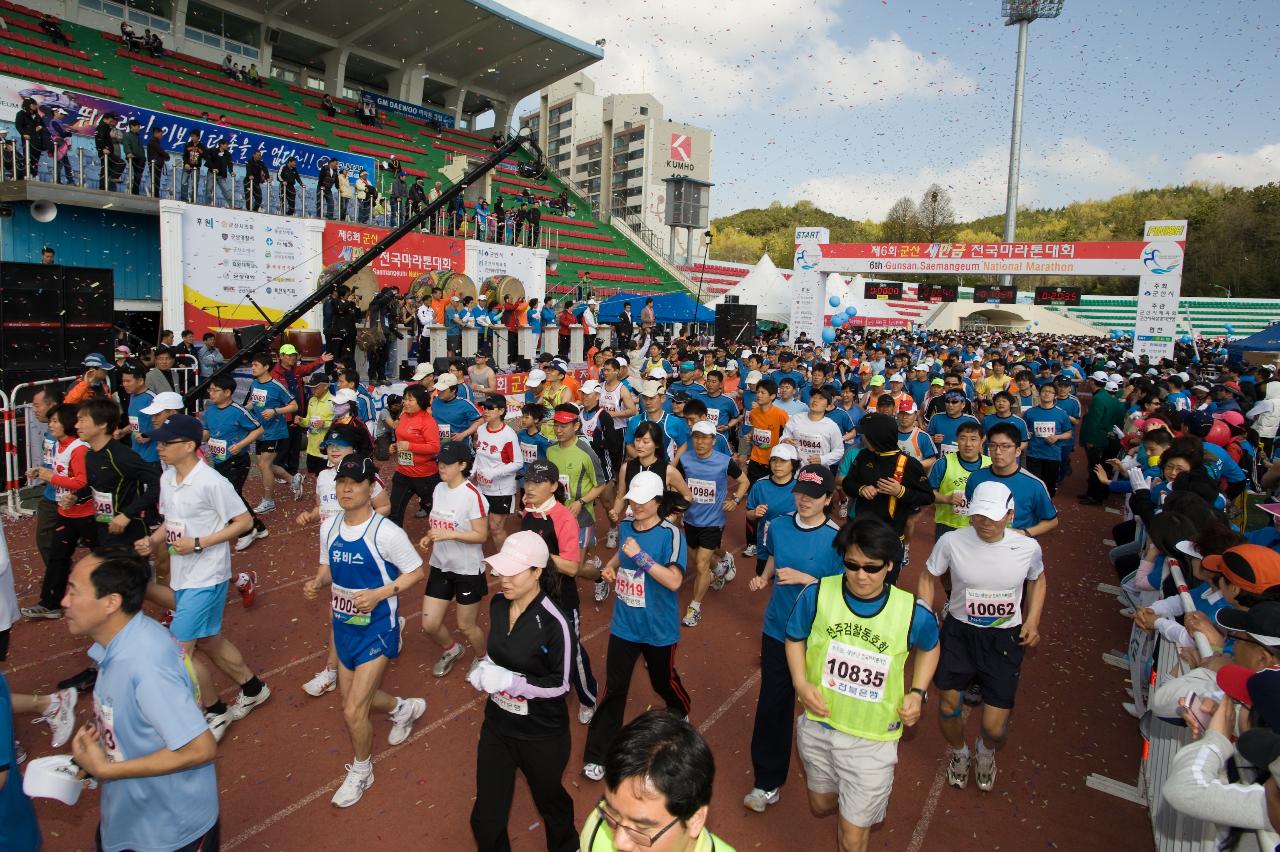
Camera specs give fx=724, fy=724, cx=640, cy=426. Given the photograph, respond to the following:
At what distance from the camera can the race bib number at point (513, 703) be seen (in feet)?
10.1

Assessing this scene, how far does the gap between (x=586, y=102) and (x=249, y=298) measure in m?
69.0

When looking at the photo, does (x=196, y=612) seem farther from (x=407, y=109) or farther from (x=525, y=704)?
(x=407, y=109)

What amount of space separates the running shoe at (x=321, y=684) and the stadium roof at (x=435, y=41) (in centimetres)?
2934

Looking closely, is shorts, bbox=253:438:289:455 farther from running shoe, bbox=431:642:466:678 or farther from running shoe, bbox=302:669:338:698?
running shoe, bbox=431:642:466:678

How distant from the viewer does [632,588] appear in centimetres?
411

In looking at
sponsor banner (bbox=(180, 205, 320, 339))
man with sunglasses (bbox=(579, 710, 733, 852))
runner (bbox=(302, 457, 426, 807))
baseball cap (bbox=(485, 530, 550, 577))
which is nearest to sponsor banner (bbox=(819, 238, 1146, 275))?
sponsor banner (bbox=(180, 205, 320, 339))

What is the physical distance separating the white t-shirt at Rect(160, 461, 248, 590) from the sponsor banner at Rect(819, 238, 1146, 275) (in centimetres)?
2386

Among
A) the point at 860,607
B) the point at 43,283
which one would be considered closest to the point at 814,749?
the point at 860,607

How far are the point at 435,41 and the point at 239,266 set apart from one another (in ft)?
67.5

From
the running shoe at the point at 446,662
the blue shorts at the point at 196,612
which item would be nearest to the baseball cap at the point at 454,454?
the blue shorts at the point at 196,612

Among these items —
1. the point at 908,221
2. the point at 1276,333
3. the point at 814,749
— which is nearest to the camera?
the point at 814,749

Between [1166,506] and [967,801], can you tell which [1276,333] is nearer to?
[1166,506]

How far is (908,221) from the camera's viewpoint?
252 feet

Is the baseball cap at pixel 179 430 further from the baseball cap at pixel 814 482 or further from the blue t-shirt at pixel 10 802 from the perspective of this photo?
the baseball cap at pixel 814 482
